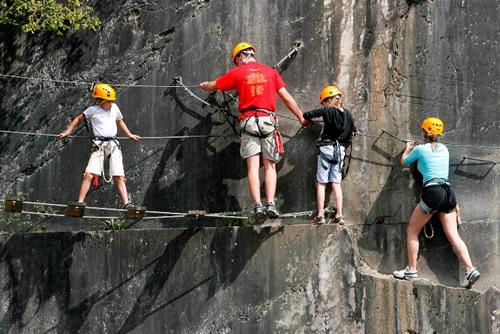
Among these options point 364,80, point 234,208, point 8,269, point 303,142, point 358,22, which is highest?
point 358,22

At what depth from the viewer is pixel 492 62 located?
8781mm

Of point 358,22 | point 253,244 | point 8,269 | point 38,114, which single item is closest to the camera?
point 253,244

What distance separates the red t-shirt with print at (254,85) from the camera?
8492mm

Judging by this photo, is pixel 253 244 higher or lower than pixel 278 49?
lower

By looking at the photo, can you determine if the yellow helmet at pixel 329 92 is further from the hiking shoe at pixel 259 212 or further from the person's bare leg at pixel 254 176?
the hiking shoe at pixel 259 212

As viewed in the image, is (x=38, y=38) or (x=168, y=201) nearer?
(x=168, y=201)

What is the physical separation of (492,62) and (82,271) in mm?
5014

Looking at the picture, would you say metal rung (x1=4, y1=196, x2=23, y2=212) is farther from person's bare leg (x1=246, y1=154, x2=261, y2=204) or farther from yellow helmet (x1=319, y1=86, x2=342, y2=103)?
yellow helmet (x1=319, y1=86, x2=342, y2=103)

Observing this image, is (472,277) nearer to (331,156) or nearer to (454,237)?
(454,237)

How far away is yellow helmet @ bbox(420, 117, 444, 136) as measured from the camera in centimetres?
834

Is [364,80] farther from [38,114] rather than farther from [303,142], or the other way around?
[38,114]

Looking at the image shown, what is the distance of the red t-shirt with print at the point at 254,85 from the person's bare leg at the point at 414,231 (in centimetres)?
184

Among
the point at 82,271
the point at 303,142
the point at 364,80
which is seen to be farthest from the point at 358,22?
the point at 82,271

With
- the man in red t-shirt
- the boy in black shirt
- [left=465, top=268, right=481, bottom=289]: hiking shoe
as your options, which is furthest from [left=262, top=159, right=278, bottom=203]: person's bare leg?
[left=465, top=268, right=481, bottom=289]: hiking shoe
